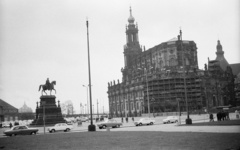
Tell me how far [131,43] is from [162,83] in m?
56.2

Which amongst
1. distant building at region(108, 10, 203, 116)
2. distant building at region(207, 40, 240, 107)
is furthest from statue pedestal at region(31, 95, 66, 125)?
distant building at region(207, 40, 240, 107)

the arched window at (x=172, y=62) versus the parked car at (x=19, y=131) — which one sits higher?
the arched window at (x=172, y=62)

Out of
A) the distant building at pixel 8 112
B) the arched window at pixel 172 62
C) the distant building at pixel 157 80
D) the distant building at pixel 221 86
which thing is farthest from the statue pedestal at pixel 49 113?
the distant building at pixel 8 112

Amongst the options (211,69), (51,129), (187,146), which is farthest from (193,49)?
(187,146)

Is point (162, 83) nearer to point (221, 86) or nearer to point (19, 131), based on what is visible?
point (221, 86)

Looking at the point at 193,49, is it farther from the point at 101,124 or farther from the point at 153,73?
the point at 101,124

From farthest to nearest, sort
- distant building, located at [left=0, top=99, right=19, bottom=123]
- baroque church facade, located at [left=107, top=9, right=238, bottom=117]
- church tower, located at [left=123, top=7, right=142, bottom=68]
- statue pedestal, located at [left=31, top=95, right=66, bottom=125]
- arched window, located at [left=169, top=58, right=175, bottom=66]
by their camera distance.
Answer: church tower, located at [left=123, top=7, right=142, bottom=68]
distant building, located at [left=0, top=99, right=19, bottom=123]
arched window, located at [left=169, top=58, right=175, bottom=66]
baroque church facade, located at [left=107, top=9, right=238, bottom=117]
statue pedestal, located at [left=31, top=95, right=66, bottom=125]

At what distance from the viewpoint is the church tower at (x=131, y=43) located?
172 metres

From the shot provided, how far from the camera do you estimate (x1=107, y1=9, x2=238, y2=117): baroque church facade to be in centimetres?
12138

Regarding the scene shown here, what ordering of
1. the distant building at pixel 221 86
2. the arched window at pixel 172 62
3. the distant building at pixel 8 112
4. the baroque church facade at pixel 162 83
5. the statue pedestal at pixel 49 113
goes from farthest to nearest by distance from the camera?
the distant building at pixel 8 112, the arched window at pixel 172 62, the distant building at pixel 221 86, the baroque church facade at pixel 162 83, the statue pedestal at pixel 49 113

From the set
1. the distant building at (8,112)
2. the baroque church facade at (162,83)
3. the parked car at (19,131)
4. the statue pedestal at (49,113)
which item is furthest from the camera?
the distant building at (8,112)

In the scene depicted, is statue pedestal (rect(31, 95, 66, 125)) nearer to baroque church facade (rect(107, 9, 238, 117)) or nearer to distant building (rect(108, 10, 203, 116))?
distant building (rect(108, 10, 203, 116))

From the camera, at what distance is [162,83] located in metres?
124

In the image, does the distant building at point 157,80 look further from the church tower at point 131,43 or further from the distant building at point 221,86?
the distant building at point 221,86
